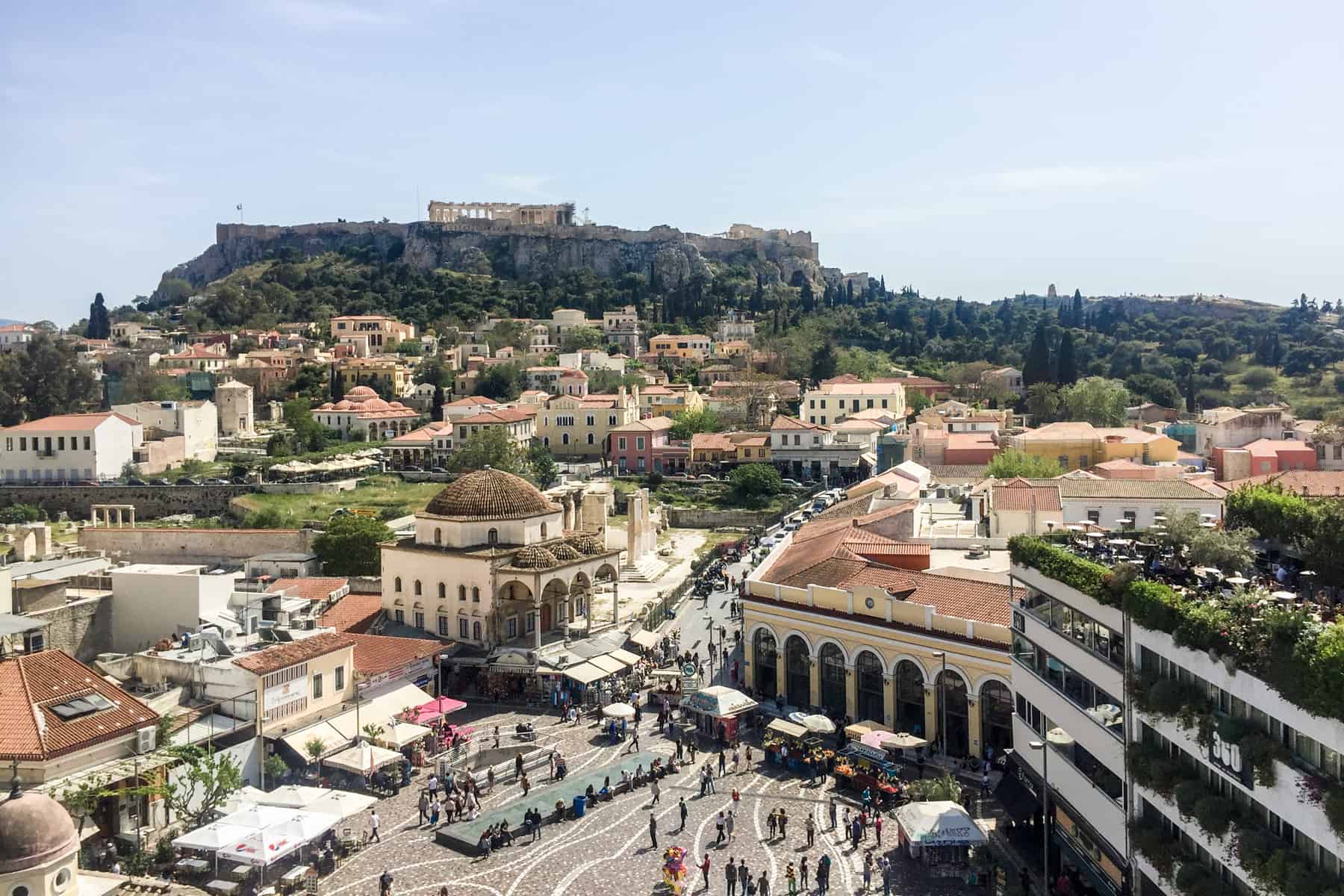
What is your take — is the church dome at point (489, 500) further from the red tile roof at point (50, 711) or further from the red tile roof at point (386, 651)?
the red tile roof at point (50, 711)

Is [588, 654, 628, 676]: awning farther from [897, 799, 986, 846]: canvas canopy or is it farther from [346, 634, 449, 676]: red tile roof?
[897, 799, 986, 846]: canvas canopy

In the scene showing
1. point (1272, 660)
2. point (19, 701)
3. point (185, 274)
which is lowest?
point (19, 701)

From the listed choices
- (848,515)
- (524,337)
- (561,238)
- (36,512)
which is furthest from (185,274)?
(848,515)

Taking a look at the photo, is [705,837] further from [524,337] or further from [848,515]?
[524,337]

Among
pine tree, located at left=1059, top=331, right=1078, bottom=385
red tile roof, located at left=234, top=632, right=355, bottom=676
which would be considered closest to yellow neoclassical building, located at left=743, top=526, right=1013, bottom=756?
red tile roof, located at left=234, top=632, right=355, bottom=676

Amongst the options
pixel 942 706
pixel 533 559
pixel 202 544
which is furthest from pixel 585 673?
pixel 202 544

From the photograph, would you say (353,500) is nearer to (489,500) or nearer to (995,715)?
(489,500)
